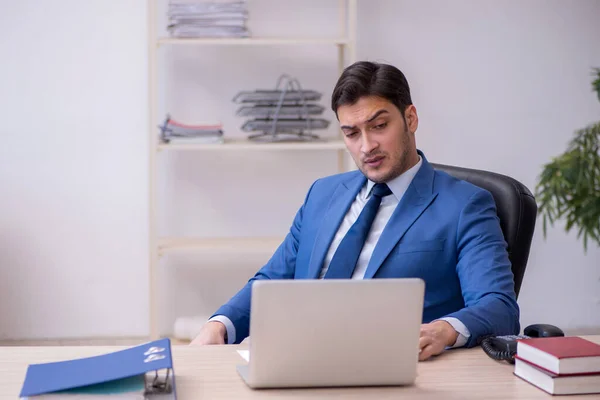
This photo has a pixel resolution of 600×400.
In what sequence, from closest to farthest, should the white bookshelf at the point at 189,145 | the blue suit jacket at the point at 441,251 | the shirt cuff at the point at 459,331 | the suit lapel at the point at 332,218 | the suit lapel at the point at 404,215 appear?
1. the shirt cuff at the point at 459,331
2. the blue suit jacket at the point at 441,251
3. the suit lapel at the point at 404,215
4. the suit lapel at the point at 332,218
5. the white bookshelf at the point at 189,145

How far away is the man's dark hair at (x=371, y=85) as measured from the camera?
2.02 metres

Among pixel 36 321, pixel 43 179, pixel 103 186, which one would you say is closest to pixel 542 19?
pixel 103 186

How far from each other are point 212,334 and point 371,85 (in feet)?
2.31

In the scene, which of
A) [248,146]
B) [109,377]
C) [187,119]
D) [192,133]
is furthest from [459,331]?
[187,119]

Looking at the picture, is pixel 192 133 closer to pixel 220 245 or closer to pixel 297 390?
pixel 220 245

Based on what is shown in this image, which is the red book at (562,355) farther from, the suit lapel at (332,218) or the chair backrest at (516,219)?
the suit lapel at (332,218)

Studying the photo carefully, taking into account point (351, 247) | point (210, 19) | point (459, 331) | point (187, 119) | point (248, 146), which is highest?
point (210, 19)

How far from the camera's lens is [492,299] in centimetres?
177

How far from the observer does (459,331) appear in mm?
1633

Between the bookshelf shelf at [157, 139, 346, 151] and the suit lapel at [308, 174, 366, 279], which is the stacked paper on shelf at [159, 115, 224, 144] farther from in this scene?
the suit lapel at [308, 174, 366, 279]

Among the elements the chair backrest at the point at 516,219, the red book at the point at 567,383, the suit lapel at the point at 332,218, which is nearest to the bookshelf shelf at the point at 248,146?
the suit lapel at the point at 332,218

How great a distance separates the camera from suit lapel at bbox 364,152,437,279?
6.46 ft

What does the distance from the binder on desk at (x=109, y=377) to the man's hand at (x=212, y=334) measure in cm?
43

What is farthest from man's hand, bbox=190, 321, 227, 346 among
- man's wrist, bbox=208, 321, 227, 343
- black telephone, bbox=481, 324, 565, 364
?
black telephone, bbox=481, 324, 565, 364
